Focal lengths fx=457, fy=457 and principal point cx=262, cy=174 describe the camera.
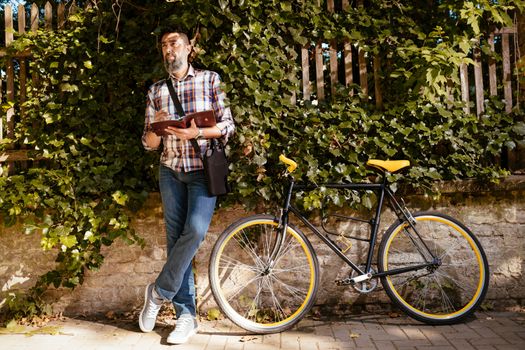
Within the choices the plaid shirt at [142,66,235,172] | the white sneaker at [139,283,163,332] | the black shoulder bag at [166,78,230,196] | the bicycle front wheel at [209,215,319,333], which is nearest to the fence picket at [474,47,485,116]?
the bicycle front wheel at [209,215,319,333]

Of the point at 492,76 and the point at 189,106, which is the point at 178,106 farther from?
the point at 492,76

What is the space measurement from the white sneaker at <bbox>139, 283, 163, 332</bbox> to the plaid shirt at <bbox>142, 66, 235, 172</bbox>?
987mm

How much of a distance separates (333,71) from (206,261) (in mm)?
2044

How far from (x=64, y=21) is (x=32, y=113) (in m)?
0.87

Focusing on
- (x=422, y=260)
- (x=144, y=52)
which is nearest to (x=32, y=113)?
(x=144, y=52)

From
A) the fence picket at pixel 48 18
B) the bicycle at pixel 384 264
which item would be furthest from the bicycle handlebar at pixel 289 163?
the fence picket at pixel 48 18

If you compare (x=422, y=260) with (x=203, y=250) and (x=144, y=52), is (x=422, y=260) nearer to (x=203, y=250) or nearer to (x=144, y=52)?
(x=203, y=250)

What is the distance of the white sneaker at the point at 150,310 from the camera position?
11.4 ft

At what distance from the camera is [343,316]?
3.92 meters

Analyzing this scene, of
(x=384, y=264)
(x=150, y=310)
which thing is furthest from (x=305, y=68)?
(x=150, y=310)

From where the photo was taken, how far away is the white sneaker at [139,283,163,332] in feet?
11.4

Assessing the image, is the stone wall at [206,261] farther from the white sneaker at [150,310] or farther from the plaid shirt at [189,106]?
the plaid shirt at [189,106]

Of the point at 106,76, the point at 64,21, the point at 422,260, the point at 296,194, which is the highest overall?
the point at 64,21

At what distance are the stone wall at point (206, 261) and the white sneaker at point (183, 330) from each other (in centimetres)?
55
